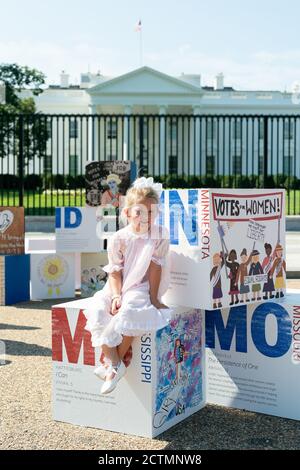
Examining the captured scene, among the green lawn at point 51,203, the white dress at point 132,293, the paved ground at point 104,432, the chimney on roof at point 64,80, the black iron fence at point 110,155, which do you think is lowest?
the paved ground at point 104,432

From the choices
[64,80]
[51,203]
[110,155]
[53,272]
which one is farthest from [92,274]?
[64,80]

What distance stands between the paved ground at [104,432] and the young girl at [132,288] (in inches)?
13.6

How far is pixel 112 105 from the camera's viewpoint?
6184cm

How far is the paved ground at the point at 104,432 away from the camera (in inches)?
158

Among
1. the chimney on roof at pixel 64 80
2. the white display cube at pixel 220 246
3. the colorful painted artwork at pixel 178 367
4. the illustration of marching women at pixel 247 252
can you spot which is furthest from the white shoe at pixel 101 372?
the chimney on roof at pixel 64 80

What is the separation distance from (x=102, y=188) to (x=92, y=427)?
628 cm

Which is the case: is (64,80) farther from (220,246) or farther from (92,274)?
(220,246)

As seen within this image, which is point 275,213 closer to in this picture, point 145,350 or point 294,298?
point 294,298

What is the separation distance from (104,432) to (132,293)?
87 centimetres

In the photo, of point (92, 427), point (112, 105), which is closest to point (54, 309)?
point (92, 427)

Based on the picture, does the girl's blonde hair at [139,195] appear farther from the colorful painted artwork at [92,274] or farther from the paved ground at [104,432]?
the colorful painted artwork at [92,274]

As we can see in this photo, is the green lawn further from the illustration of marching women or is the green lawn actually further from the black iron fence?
the illustration of marching women

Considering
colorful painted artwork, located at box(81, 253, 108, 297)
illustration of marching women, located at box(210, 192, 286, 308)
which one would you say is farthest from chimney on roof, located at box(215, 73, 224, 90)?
illustration of marching women, located at box(210, 192, 286, 308)
